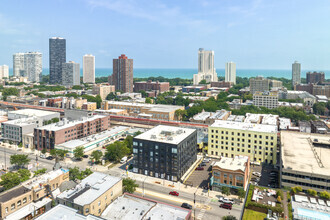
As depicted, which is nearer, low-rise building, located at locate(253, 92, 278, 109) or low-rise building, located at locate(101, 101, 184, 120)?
low-rise building, located at locate(101, 101, 184, 120)

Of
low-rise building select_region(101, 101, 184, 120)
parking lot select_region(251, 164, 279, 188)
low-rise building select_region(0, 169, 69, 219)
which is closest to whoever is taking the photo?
low-rise building select_region(0, 169, 69, 219)

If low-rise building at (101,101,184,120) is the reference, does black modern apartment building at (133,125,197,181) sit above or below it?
below

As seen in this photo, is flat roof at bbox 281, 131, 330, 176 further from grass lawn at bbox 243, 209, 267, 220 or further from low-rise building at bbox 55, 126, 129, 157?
low-rise building at bbox 55, 126, 129, 157

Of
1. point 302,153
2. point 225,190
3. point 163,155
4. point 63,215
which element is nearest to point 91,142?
point 163,155

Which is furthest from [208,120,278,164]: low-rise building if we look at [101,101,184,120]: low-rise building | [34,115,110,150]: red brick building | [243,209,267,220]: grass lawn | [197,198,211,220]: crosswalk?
[101,101,184,120]: low-rise building

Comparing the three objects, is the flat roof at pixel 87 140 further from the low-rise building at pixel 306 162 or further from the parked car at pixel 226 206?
the low-rise building at pixel 306 162

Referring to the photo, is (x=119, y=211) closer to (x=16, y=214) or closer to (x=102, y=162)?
(x=16, y=214)
